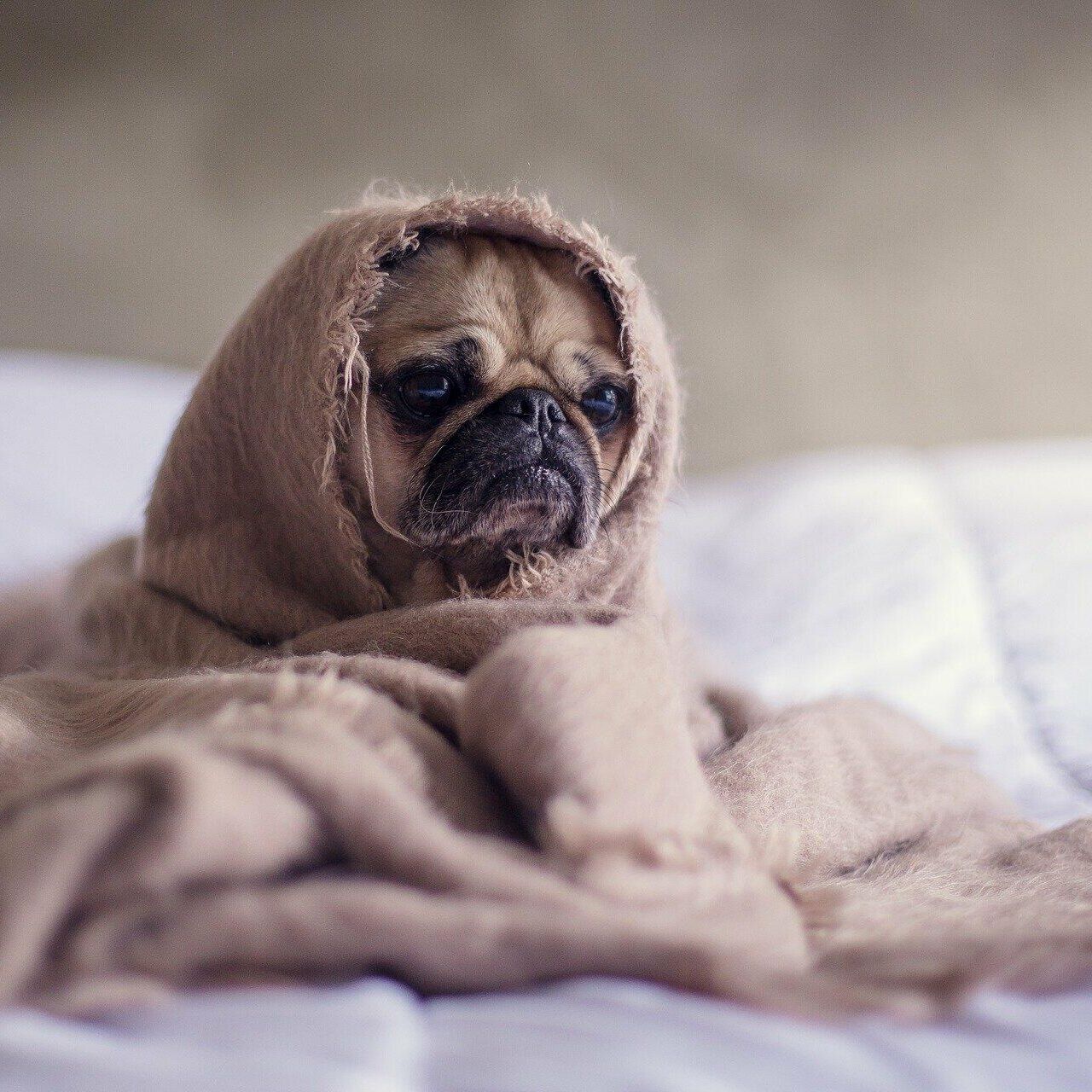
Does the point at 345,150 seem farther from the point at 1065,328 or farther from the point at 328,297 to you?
the point at 1065,328

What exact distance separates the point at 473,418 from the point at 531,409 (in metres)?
0.06

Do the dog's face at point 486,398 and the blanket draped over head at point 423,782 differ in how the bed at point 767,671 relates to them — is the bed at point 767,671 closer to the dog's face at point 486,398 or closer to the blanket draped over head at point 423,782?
the blanket draped over head at point 423,782

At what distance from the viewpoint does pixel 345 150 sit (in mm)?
2549

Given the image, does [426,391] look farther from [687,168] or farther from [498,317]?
[687,168]

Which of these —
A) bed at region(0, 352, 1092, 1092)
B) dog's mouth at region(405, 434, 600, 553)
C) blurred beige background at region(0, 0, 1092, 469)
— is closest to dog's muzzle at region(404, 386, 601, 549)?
dog's mouth at region(405, 434, 600, 553)

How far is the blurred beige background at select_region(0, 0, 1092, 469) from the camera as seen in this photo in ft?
7.91

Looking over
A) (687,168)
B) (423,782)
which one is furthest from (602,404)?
(687,168)

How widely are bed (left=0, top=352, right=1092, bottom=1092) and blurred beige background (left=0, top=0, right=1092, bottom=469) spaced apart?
315mm

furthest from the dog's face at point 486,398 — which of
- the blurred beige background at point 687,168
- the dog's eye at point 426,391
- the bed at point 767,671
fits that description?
the blurred beige background at point 687,168

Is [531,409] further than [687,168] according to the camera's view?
No

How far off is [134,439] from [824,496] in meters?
1.36

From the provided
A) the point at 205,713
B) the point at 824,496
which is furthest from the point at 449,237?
the point at 824,496

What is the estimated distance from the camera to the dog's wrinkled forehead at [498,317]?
3.60ft

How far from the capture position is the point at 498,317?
112cm
